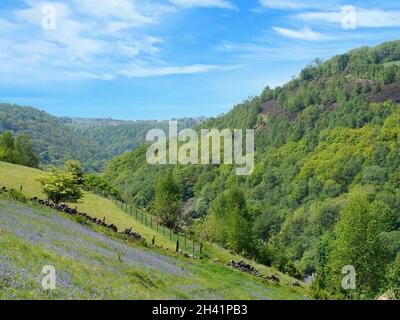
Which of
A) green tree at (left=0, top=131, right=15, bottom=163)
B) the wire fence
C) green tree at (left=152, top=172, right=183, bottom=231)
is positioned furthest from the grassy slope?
green tree at (left=0, top=131, right=15, bottom=163)

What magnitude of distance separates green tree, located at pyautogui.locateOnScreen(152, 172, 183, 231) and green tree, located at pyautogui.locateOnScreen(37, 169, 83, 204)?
28.6 m

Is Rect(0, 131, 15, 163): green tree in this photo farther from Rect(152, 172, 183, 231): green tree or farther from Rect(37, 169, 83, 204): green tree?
Rect(37, 169, 83, 204): green tree

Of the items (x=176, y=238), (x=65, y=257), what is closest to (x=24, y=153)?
(x=176, y=238)

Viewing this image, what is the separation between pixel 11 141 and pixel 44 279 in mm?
141328

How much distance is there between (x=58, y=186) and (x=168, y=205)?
32.2 m

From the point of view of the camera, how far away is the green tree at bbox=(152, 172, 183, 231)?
92.1 m

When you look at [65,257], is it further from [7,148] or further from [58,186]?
[7,148]

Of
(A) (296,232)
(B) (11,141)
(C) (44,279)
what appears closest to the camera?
(C) (44,279)
